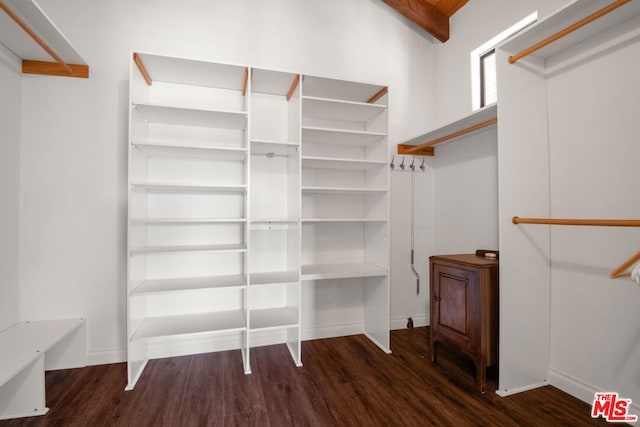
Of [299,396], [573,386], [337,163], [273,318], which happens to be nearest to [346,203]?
[337,163]

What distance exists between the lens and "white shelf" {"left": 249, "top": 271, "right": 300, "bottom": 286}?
227 centimetres

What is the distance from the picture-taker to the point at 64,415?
5.64 ft

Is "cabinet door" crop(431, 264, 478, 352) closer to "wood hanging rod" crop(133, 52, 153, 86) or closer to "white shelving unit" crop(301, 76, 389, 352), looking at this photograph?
"white shelving unit" crop(301, 76, 389, 352)

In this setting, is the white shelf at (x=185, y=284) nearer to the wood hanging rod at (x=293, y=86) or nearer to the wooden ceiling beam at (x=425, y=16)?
the wood hanging rod at (x=293, y=86)

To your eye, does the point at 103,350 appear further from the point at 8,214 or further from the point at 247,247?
the point at 247,247

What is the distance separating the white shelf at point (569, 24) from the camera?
153 cm

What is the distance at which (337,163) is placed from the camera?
101 inches

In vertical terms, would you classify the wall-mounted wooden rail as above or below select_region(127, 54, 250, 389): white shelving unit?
above

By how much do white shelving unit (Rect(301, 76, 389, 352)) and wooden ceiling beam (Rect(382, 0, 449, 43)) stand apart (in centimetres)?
106

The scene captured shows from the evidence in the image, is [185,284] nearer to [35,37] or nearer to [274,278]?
[274,278]

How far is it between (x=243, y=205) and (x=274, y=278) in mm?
672

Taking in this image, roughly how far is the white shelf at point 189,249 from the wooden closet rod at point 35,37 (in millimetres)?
1418

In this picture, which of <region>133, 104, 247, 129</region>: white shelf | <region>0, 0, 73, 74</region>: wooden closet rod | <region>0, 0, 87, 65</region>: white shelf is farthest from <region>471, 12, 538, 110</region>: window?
<region>0, 0, 73, 74</region>: wooden closet rod

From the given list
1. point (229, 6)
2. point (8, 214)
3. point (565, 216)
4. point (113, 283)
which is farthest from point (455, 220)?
point (8, 214)
